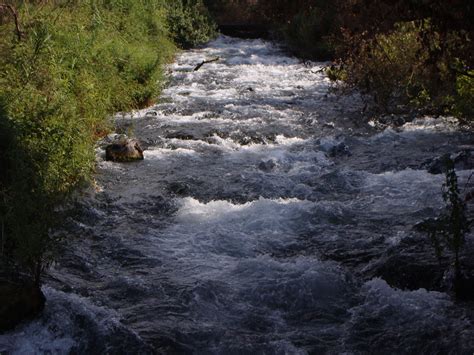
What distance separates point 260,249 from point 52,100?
3.90 meters

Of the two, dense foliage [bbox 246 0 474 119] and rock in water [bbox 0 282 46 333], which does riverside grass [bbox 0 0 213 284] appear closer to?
rock in water [bbox 0 282 46 333]

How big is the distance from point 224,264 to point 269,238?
0.86 metres

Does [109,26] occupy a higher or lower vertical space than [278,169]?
higher

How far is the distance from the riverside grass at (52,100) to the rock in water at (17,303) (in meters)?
0.17

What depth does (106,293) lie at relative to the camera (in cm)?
626

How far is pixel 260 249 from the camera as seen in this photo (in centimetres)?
724

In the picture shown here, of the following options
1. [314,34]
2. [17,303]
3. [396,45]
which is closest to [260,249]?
[17,303]

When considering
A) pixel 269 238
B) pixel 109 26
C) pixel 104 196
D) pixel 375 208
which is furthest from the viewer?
pixel 109 26

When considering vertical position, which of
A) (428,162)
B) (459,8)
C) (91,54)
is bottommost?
(428,162)

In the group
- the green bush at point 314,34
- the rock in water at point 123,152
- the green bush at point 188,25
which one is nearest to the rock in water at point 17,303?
the rock in water at point 123,152

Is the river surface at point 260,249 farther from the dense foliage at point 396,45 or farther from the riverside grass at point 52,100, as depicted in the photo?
the dense foliage at point 396,45

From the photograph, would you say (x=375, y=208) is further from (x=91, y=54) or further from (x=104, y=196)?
(x=91, y=54)

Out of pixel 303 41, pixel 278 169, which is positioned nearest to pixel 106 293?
pixel 278 169

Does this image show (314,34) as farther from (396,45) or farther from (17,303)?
(17,303)
